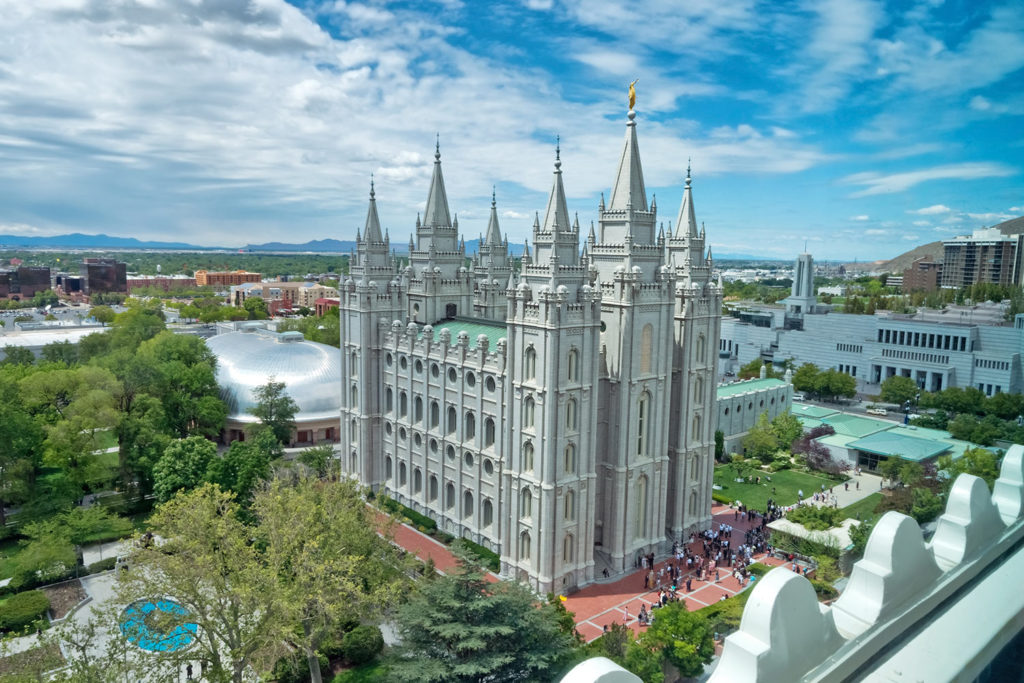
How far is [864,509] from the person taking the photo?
47.7 m

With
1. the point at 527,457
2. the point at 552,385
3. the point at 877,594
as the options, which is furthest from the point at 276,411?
the point at 877,594

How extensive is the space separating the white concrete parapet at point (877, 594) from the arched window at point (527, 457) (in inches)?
1173

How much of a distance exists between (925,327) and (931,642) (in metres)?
91.7

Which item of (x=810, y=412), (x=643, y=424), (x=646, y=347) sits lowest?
(x=810, y=412)

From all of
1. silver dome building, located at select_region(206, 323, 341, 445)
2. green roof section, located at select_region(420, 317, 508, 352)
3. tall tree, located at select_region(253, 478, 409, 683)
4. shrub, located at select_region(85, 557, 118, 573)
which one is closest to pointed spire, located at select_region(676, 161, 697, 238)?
green roof section, located at select_region(420, 317, 508, 352)

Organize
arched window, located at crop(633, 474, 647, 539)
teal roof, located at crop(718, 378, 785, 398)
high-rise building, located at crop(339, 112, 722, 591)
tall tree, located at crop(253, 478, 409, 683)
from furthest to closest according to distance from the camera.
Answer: teal roof, located at crop(718, 378, 785, 398)
arched window, located at crop(633, 474, 647, 539)
high-rise building, located at crop(339, 112, 722, 591)
tall tree, located at crop(253, 478, 409, 683)

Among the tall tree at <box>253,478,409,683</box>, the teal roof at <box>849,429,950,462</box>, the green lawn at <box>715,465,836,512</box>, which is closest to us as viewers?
the tall tree at <box>253,478,409,683</box>

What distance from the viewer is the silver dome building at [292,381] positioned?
6161cm

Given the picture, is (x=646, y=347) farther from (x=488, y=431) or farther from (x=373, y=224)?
(x=373, y=224)

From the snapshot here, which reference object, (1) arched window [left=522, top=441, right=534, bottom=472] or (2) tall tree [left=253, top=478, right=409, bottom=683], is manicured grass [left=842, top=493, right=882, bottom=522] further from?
(2) tall tree [left=253, top=478, right=409, bottom=683]

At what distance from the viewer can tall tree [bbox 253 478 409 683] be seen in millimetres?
24203

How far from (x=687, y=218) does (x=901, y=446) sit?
2988cm

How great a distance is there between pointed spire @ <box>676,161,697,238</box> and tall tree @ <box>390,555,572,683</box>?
27510mm

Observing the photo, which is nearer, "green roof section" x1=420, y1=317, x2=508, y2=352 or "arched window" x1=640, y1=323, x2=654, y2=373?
"arched window" x1=640, y1=323, x2=654, y2=373
